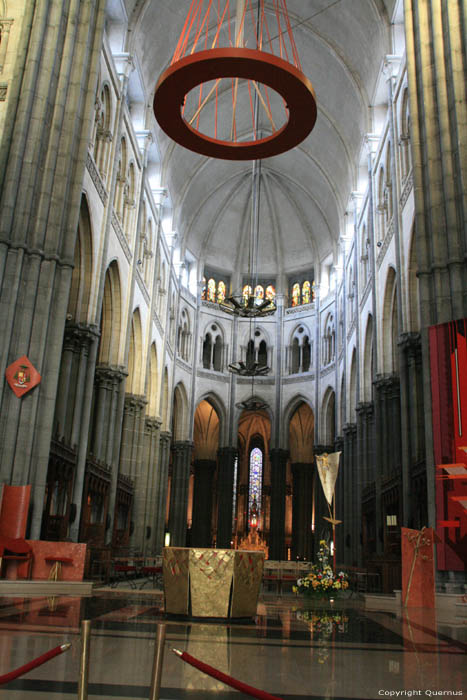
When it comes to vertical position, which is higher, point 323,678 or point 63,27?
point 63,27

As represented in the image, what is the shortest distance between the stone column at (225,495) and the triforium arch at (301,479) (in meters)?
4.55

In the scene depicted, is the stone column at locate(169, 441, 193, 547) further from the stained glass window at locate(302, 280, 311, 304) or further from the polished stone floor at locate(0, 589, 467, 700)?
the polished stone floor at locate(0, 589, 467, 700)

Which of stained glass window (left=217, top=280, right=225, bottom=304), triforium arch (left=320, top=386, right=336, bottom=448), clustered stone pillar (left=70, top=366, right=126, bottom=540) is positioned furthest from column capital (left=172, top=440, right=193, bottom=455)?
clustered stone pillar (left=70, top=366, right=126, bottom=540)

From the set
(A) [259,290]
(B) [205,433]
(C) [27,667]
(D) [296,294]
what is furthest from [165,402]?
(C) [27,667]

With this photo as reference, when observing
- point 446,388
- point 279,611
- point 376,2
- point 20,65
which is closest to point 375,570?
point 446,388

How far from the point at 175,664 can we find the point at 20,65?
16054 mm

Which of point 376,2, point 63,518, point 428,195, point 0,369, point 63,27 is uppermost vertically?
point 376,2

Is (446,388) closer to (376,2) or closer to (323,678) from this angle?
(323,678)

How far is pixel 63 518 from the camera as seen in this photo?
18.4 m

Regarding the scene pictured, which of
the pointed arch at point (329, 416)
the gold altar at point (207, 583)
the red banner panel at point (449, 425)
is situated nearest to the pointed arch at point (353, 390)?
the pointed arch at point (329, 416)

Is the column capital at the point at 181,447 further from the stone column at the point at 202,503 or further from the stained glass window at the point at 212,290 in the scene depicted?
the stained glass window at the point at 212,290

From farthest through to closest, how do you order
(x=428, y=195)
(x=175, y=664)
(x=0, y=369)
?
1. (x=428, y=195)
2. (x=0, y=369)
3. (x=175, y=664)

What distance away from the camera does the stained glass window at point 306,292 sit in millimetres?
42750

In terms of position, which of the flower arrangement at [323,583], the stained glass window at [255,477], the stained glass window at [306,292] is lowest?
the flower arrangement at [323,583]
